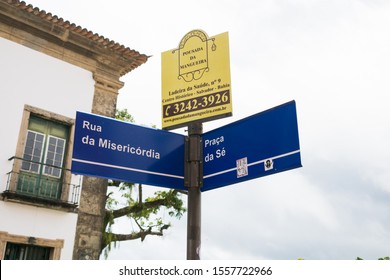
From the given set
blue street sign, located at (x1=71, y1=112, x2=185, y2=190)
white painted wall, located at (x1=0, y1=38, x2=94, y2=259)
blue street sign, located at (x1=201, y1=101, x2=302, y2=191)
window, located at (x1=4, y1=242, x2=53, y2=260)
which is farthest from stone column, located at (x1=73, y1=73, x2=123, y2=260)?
blue street sign, located at (x1=201, y1=101, x2=302, y2=191)

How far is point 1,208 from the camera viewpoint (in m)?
8.85

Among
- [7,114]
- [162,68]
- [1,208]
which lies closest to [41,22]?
[7,114]

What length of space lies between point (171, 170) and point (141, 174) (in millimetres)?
253

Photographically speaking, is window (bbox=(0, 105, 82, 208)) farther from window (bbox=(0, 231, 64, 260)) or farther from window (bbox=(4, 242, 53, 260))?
window (bbox=(4, 242, 53, 260))

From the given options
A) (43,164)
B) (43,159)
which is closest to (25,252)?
(43,164)

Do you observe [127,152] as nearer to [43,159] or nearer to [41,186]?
[41,186]

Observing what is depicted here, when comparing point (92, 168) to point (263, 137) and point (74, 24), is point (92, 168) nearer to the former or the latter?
point (263, 137)

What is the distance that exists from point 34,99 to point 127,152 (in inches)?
287

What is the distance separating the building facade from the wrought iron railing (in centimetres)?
2

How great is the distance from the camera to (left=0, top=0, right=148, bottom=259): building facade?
9.16 m

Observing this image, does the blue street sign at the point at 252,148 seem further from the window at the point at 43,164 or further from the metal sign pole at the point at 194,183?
the window at the point at 43,164

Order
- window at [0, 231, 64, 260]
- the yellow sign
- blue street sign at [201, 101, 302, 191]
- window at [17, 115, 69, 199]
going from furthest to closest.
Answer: window at [17, 115, 69, 199] < window at [0, 231, 64, 260] < the yellow sign < blue street sign at [201, 101, 302, 191]

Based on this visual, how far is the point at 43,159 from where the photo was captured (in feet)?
32.3

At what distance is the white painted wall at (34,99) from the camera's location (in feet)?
29.9
